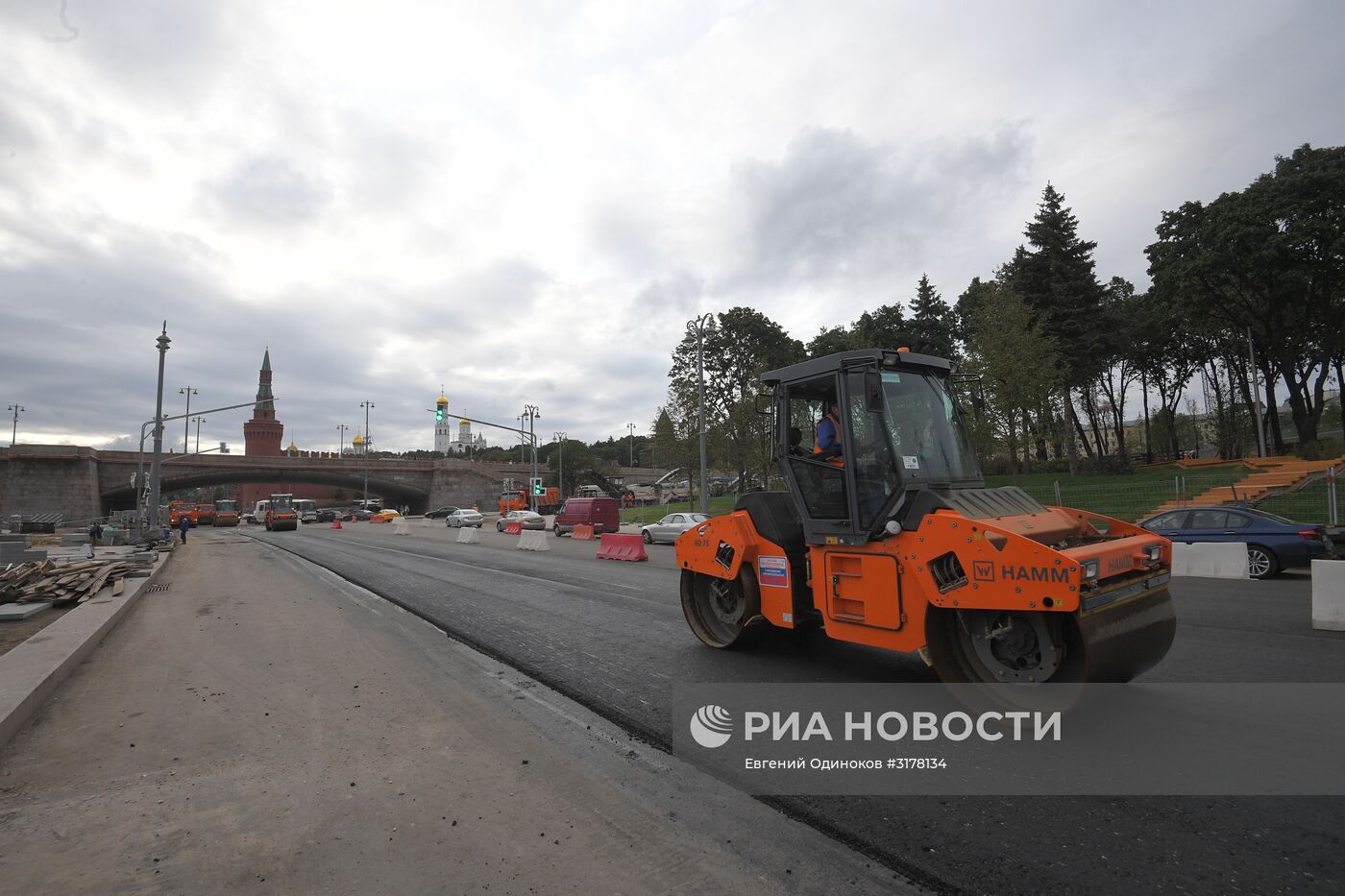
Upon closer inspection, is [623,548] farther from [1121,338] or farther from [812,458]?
[1121,338]

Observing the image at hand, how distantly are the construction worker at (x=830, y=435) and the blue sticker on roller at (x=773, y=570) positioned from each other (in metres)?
1.08

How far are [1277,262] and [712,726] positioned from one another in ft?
125

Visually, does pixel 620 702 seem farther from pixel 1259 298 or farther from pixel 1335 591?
pixel 1259 298

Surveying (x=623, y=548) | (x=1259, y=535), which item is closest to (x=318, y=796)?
(x=1259, y=535)

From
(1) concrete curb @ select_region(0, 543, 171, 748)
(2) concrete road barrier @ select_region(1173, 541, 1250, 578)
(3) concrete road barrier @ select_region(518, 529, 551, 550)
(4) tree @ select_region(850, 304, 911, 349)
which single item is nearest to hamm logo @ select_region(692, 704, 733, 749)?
(1) concrete curb @ select_region(0, 543, 171, 748)

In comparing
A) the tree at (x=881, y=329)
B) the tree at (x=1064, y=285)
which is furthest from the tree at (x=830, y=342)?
the tree at (x=1064, y=285)

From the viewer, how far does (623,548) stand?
66.1 ft

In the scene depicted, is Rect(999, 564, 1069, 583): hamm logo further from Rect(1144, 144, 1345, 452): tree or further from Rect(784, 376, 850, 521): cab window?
Rect(1144, 144, 1345, 452): tree

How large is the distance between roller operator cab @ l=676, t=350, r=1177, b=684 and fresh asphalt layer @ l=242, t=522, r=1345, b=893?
2.78 ft

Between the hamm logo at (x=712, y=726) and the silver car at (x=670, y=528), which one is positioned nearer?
the hamm logo at (x=712, y=726)

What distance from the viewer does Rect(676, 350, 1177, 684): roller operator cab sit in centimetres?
433

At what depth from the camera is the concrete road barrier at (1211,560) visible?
1201 cm

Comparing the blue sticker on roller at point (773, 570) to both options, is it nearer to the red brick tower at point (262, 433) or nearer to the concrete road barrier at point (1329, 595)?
the concrete road barrier at point (1329, 595)

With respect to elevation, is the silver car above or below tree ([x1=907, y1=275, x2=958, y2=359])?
below
